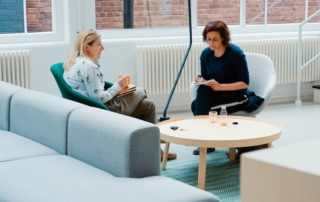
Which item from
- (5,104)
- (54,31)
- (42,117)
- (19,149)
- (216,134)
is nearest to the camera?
(19,149)

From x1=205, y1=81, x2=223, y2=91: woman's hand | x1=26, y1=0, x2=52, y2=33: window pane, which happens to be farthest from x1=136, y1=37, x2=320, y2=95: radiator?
x1=205, y1=81, x2=223, y2=91: woman's hand

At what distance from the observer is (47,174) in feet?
9.00

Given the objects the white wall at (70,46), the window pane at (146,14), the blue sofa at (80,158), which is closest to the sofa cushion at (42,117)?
the blue sofa at (80,158)

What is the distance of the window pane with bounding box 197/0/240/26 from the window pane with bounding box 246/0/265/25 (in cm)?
14

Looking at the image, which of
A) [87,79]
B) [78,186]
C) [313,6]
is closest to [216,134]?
[87,79]

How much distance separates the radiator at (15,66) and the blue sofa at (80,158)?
7.31ft

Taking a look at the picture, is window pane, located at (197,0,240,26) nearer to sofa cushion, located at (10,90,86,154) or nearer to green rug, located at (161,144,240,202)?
green rug, located at (161,144,240,202)

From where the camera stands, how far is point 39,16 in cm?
612

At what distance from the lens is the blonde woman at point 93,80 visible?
4348 mm

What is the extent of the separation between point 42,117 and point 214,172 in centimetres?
151

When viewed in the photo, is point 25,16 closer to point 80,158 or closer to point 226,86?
point 226,86

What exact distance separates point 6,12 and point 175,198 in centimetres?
418

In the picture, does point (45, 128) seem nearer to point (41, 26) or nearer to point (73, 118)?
point (73, 118)

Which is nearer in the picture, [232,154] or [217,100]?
[232,154]
